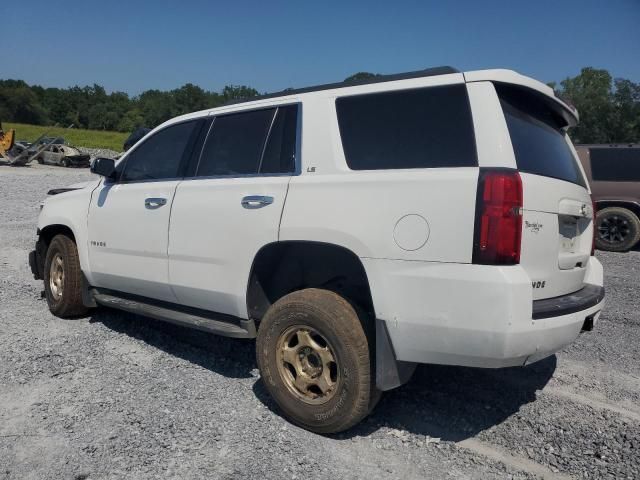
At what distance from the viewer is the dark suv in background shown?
9.87 meters

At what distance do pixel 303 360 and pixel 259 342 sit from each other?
1.02 feet

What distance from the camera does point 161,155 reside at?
175 inches

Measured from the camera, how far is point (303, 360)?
128 inches

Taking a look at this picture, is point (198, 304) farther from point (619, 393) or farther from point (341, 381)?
point (619, 393)

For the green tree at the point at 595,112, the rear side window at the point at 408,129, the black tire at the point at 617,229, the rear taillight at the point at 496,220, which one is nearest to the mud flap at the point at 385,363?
the rear taillight at the point at 496,220

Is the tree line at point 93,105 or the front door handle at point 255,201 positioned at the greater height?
the tree line at point 93,105

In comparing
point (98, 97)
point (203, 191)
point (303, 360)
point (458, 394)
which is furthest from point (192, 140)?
point (98, 97)

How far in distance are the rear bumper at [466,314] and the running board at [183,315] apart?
114cm

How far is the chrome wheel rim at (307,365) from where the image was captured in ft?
10.2

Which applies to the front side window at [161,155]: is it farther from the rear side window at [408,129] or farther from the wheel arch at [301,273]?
the rear side window at [408,129]

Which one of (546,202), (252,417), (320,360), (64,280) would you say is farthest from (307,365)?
(64,280)

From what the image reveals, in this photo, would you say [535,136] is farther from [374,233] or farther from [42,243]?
[42,243]

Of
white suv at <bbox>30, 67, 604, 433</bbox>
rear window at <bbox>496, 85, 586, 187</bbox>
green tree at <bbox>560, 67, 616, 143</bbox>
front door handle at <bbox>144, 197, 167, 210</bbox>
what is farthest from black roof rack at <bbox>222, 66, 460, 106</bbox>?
green tree at <bbox>560, 67, 616, 143</bbox>

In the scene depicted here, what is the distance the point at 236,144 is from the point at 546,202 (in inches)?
84.9
